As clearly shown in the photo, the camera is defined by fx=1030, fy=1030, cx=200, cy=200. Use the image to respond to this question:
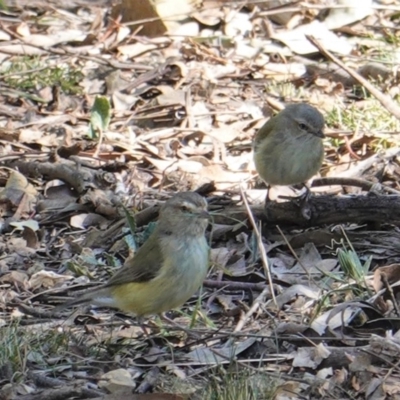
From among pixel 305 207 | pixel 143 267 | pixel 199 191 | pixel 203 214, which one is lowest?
pixel 199 191

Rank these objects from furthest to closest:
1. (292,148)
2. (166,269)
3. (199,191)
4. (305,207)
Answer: (199,191), (292,148), (305,207), (166,269)

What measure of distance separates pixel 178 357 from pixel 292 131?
114 inches

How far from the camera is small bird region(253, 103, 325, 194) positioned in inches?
317

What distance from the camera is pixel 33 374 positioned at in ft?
18.8

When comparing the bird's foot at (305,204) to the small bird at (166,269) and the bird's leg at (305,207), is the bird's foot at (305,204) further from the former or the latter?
the small bird at (166,269)

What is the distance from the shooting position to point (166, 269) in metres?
6.24

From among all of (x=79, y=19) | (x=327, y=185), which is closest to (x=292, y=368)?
(x=327, y=185)

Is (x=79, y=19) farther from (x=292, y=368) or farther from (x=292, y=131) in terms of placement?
(x=292, y=368)

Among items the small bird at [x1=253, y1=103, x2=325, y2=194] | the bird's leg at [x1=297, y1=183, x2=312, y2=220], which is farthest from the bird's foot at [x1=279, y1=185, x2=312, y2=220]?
the small bird at [x1=253, y1=103, x2=325, y2=194]

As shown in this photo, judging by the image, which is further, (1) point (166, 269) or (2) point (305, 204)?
(2) point (305, 204)

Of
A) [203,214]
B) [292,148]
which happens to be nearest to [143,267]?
[203,214]

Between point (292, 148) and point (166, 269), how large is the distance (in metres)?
2.31

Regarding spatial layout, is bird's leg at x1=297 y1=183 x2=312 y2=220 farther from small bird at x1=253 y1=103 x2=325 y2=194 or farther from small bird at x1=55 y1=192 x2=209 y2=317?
small bird at x1=55 y1=192 x2=209 y2=317

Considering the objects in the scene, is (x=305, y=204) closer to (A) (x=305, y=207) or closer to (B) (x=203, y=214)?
(A) (x=305, y=207)
